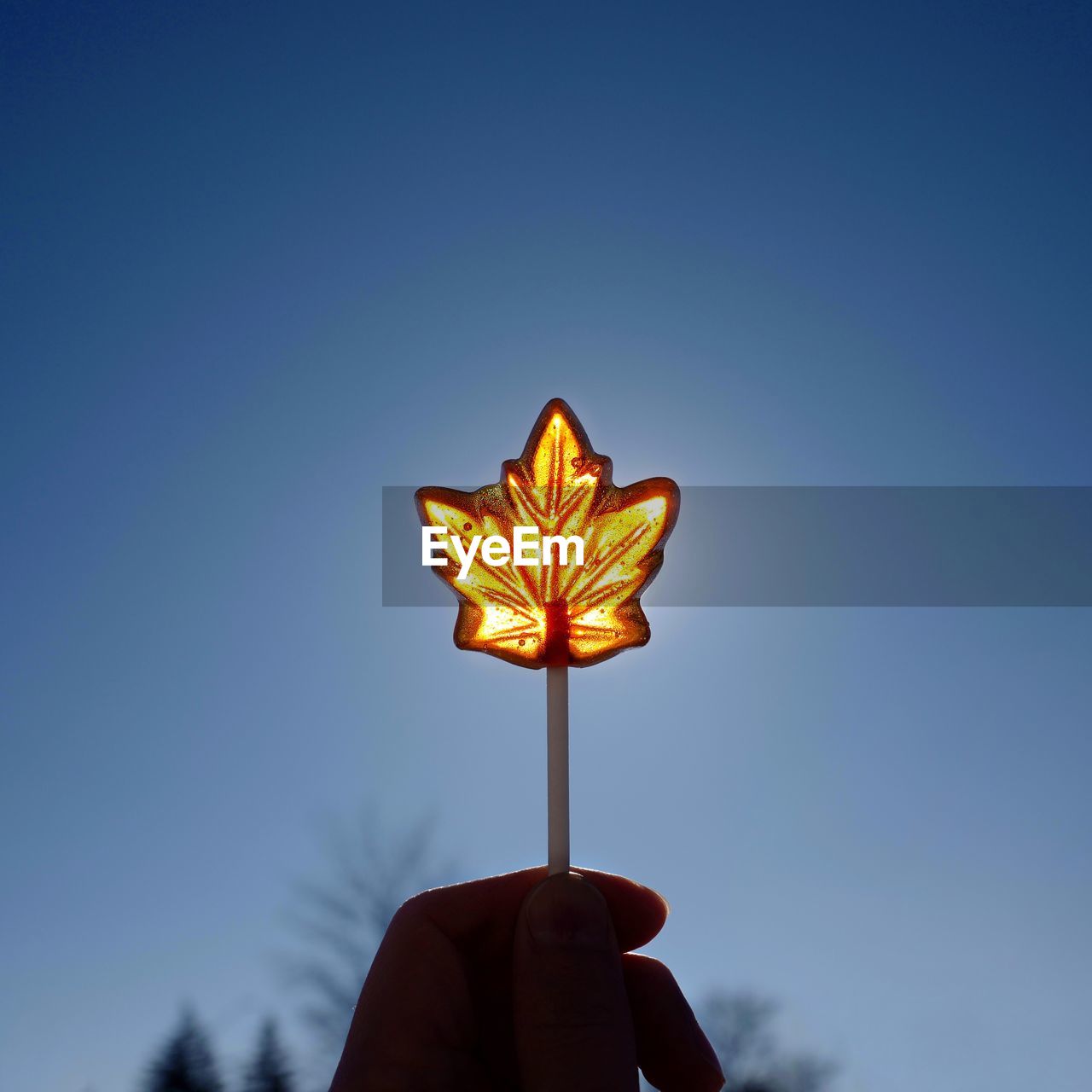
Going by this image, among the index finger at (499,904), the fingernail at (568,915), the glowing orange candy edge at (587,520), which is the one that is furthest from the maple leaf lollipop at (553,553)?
the index finger at (499,904)

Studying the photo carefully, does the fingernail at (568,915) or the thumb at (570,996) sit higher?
the fingernail at (568,915)

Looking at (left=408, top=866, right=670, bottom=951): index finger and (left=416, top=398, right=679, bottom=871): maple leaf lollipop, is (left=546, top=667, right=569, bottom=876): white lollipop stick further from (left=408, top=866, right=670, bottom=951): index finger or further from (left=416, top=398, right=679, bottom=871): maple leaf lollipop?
(left=408, top=866, right=670, bottom=951): index finger

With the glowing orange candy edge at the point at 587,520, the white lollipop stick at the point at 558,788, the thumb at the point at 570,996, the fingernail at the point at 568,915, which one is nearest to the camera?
the thumb at the point at 570,996

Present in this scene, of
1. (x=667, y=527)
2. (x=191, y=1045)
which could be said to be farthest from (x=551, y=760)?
(x=191, y=1045)

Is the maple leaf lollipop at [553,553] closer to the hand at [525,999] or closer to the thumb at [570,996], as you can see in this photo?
the thumb at [570,996]

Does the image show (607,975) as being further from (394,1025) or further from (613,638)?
(613,638)

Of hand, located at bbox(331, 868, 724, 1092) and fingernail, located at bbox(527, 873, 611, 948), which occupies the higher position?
fingernail, located at bbox(527, 873, 611, 948)

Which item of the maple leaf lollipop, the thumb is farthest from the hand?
the maple leaf lollipop

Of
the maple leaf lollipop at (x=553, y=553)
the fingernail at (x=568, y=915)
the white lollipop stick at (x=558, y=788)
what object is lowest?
the fingernail at (x=568, y=915)

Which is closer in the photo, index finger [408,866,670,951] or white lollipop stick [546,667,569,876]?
white lollipop stick [546,667,569,876]
